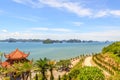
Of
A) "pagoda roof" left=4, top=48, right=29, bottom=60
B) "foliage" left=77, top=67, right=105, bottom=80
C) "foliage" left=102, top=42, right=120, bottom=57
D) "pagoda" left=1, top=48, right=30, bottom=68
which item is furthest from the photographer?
"foliage" left=102, top=42, right=120, bottom=57

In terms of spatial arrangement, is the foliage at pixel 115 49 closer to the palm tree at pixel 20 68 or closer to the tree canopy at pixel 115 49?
the tree canopy at pixel 115 49

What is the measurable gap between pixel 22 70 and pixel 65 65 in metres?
55.8

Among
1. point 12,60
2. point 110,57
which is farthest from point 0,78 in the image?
point 110,57

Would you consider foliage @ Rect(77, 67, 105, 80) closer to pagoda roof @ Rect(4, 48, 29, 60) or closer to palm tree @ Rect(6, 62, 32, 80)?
palm tree @ Rect(6, 62, 32, 80)

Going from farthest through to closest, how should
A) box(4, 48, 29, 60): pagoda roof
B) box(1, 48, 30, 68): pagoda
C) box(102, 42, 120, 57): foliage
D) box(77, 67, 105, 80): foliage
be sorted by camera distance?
box(102, 42, 120, 57): foliage → box(4, 48, 29, 60): pagoda roof → box(1, 48, 30, 68): pagoda → box(77, 67, 105, 80): foliage

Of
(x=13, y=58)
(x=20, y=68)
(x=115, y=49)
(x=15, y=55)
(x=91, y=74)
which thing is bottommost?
(x=20, y=68)

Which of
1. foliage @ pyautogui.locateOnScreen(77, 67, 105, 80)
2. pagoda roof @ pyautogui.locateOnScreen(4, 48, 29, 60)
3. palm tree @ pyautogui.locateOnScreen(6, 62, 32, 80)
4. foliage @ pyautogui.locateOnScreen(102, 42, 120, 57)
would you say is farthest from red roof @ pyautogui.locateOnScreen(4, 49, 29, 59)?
foliage @ pyautogui.locateOnScreen(102, 42, 120, 57)

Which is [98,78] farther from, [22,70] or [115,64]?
[115,64]

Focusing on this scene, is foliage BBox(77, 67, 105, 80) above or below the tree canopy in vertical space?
below

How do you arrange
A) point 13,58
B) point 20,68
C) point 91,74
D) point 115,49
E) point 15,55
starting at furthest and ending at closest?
point 115,49
point 15,55
point 13,58
point 20,68
point 91,74

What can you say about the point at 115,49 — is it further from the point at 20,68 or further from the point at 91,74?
the point at 91,74

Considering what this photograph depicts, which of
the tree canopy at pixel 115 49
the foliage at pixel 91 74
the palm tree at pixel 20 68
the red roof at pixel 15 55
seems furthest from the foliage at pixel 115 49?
the foliage at pixel 91 74

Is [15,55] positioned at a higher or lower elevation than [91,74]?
higher

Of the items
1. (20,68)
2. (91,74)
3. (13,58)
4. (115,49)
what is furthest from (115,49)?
(91,74)
